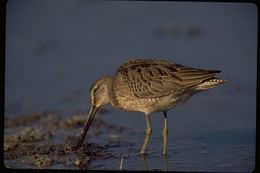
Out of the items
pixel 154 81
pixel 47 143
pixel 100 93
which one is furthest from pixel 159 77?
pixel 47 143

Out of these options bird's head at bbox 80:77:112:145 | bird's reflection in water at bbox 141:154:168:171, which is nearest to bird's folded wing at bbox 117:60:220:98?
bird's head at bbox 80:77:112:145

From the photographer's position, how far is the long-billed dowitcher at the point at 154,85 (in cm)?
641

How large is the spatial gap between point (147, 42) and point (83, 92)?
1797mm

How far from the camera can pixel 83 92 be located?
8.92 metres

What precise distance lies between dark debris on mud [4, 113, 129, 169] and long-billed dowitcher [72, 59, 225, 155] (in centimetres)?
24

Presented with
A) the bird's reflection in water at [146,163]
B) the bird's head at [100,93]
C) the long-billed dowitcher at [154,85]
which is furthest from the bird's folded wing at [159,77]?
the bird's reflection in water at [146,163]

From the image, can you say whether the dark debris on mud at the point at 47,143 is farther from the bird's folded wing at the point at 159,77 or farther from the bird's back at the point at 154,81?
the bird's folded wing at the point at 159,77

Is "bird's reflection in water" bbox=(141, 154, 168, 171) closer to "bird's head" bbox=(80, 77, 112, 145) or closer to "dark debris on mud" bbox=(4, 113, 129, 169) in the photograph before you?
"dark debris on mud" bbox=(4, 113, 129, 169)

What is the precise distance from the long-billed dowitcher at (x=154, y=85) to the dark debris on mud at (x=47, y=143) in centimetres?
24

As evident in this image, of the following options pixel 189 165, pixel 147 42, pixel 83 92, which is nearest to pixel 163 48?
pixel 147 42

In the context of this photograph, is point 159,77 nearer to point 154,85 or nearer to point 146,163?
point 154,85

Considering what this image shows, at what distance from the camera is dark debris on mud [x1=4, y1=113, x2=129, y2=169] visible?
19.7 ft

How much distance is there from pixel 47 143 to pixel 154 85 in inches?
45.2

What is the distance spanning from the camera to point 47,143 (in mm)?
6738
